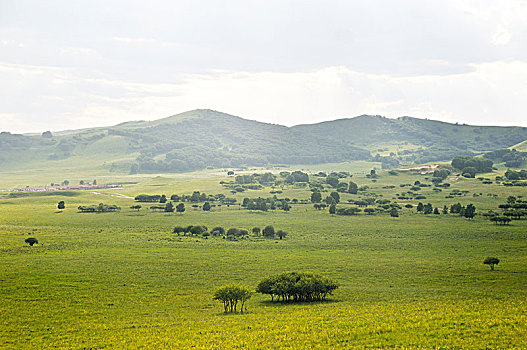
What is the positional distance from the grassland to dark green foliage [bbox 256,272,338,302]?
5.08ft

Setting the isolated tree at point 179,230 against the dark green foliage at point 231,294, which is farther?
the isolated tree at point 179,230

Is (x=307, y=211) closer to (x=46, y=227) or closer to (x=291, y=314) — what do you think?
(x=46, y=227)

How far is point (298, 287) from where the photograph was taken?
169ft

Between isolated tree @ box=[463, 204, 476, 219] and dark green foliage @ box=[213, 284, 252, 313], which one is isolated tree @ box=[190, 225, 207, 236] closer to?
dark green foliage @ box=[213, 284, 252, 313]

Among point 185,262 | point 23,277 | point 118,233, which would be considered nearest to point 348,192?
point 118,233

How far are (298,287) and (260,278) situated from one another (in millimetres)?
13020

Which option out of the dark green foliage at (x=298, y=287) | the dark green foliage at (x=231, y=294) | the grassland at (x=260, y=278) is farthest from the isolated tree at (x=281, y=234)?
the dark green foliage at (x=231, y=294)

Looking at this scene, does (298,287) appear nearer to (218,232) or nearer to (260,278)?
(260,278)

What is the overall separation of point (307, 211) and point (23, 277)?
332 feet

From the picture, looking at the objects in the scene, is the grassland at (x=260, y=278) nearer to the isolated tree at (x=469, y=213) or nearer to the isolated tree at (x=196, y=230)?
the isolated tree at (x=469, y=213)

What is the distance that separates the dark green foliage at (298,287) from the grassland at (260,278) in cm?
155

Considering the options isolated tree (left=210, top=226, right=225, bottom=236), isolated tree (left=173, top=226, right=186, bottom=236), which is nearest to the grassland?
isolated tree (left=173, top=226, right=186, bottom=236)

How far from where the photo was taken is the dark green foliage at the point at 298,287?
51438 millimetres

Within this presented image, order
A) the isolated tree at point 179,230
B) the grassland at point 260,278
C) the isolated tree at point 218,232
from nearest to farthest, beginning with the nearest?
the grassland at point 260,278
the isolated tree at point 218,232
the isolated tree at point 179,230
